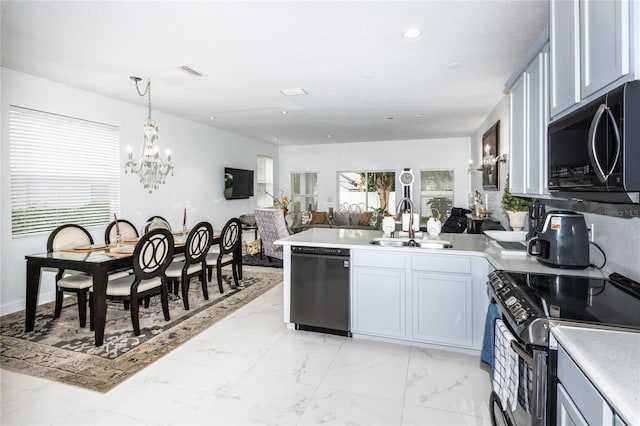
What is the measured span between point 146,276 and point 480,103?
510cm

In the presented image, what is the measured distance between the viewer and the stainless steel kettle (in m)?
2.04

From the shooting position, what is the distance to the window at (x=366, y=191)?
394 inches

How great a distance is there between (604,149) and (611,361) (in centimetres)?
69

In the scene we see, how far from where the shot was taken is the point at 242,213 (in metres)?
8.45

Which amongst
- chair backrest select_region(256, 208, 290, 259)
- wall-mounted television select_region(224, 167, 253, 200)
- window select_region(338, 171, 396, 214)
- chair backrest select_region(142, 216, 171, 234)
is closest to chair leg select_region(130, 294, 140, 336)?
chair backrest select_region(142, 216, 171, 234)

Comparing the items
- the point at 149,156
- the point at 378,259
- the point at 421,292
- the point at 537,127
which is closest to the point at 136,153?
the point at 149,156

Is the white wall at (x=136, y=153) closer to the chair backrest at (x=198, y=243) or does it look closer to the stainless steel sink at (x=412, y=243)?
the chair backrest at (x=198, y=243)

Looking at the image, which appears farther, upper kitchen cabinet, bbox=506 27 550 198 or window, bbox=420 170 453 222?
window, bbox=420 170 453 222

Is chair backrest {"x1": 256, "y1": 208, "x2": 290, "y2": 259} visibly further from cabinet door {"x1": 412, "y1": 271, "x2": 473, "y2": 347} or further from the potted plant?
the potted plant

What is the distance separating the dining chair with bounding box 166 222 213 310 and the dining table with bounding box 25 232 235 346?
0.58 metres

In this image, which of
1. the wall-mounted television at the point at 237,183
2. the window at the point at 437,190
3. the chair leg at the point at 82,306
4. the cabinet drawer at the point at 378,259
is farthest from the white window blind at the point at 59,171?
the window at the point at 437,190

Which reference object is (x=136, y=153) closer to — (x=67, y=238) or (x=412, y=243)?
(x=67, y=238)

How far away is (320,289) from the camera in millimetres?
3189

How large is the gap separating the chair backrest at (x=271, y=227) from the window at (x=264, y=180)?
3394mm
